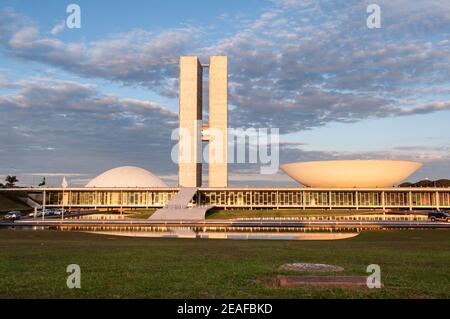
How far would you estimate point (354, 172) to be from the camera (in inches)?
2574

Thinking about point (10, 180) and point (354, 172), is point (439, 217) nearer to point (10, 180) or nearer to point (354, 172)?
point (354, 172)

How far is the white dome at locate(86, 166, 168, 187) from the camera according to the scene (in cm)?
7600

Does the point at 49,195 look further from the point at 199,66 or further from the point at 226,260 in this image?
the point at 226,260

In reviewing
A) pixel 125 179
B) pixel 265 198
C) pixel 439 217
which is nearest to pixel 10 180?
pixel 125 179

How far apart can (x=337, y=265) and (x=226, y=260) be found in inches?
124

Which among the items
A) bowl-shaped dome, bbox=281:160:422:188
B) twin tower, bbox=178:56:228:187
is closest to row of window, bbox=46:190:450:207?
bowl-shaped dome, bbox=281:160:422:188

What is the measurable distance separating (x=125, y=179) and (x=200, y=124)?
19186 millimetres

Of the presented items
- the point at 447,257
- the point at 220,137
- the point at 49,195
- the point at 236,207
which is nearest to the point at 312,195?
the point at 236,207

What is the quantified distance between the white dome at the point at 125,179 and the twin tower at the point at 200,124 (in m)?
6.47

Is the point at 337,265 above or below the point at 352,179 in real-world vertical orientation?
below

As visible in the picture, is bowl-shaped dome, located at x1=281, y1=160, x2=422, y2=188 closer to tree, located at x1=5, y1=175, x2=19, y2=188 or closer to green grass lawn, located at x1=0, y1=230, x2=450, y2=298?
green grass lawn, located at x1=0, y1=230, x2=450, y2=298

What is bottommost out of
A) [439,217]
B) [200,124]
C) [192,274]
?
[192,274]

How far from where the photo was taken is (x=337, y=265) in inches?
450

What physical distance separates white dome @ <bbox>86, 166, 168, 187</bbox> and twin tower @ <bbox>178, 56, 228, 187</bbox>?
6.47 m
